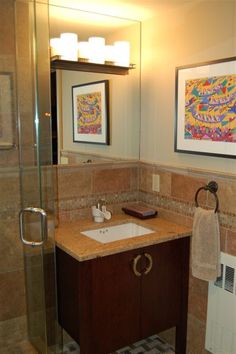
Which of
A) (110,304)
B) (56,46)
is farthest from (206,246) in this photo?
(56,46)

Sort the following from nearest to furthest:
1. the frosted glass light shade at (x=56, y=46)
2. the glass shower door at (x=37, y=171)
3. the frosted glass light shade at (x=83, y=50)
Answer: the glass shower door at (x=37, y=171) < the frosted glass light shade at (x=56, y=46) < the frosted glass light shade at (x=83, y=50)

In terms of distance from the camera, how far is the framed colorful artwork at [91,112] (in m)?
2.48

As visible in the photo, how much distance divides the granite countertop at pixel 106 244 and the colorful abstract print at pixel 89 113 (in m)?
0.65

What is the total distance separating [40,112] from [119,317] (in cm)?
128

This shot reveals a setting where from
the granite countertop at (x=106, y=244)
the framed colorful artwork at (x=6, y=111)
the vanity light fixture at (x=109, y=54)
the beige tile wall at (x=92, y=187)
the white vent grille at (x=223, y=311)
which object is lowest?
the white vent grille at (x=223, y=311)

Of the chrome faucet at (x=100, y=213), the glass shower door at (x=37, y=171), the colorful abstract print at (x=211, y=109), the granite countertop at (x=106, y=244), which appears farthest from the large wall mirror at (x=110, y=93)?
the colorful abstract print at (x=211, y=109)

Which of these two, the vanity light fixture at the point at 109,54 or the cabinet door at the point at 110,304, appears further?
the vanity light fixture at the point at 109,54

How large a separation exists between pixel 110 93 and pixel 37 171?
954 mm

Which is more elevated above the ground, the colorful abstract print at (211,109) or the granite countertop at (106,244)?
the colorful abstract print at (211,109)

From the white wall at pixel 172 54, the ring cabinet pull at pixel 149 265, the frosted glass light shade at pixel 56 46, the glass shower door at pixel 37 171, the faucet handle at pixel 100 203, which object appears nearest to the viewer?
the glass shower door at pixel 37 171

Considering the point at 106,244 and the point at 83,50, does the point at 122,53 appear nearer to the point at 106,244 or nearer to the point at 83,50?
the point at 83,50

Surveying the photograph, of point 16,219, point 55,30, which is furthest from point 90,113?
point 16,219

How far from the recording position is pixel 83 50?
2395 mm

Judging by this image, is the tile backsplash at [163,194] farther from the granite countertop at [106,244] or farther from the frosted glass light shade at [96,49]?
the frosted glass light shade at [96,49]
